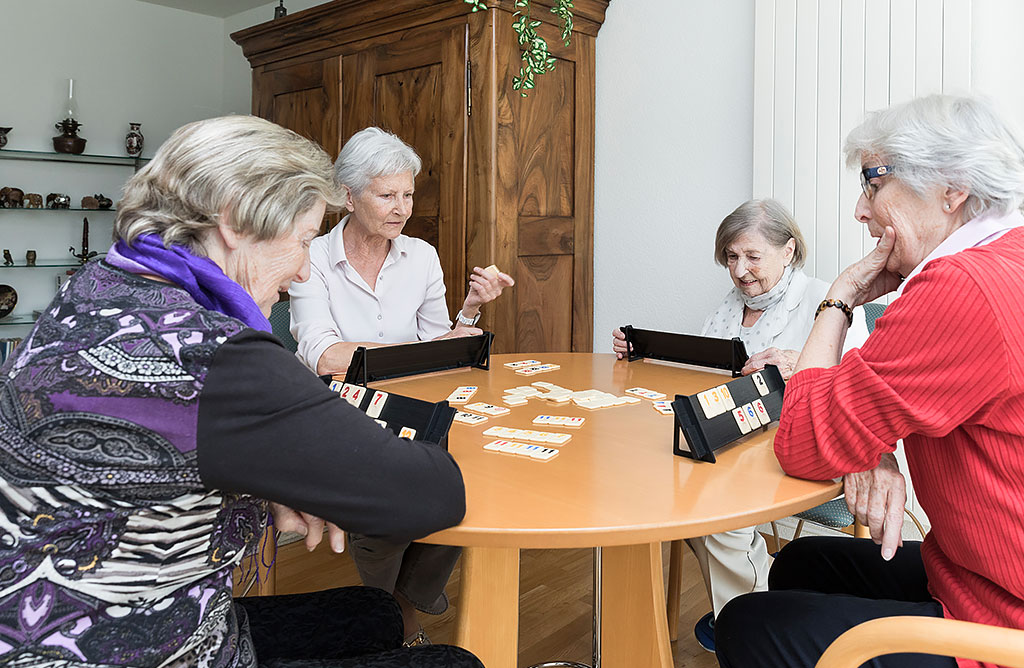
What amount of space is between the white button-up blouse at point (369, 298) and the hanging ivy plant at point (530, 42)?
0.97 m

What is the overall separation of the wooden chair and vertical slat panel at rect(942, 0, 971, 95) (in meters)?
2.12

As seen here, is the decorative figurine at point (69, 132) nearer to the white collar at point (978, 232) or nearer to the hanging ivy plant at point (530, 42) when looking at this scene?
the hanging ivy plant at point (530, 42)

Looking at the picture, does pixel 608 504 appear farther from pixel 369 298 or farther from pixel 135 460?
pixel 369 298

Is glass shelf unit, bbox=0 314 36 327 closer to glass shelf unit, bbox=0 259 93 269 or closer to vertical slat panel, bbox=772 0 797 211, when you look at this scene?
glass shelf unit, bbox=0 259 93 269

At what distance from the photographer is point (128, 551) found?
904mm

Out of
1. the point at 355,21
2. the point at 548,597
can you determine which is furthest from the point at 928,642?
the point at 355,21

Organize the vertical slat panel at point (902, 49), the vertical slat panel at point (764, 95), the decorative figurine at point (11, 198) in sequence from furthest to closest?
the decorative figurine at point (11, 198) < the vertical slat panel at point (764, 95) < the vertical slat panel at point (902, 49)

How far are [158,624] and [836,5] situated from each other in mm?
2957

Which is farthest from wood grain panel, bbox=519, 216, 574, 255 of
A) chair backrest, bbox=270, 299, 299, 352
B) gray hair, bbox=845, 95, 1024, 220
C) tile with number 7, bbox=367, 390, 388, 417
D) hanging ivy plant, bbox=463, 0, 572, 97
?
gray hair, bbox=845, 95, 1024, 220

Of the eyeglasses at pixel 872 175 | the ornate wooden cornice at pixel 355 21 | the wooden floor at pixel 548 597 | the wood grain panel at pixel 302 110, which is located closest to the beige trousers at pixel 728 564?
the wooden floor at pixel 548 597

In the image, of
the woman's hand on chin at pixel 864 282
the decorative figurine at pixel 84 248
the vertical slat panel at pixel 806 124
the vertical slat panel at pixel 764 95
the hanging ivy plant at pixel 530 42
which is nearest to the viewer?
the woman's hand on chin at pixel 864 282

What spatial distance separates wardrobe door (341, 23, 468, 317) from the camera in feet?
11.0

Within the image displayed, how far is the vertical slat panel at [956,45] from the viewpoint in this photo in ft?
8.35

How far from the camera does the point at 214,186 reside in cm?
104
